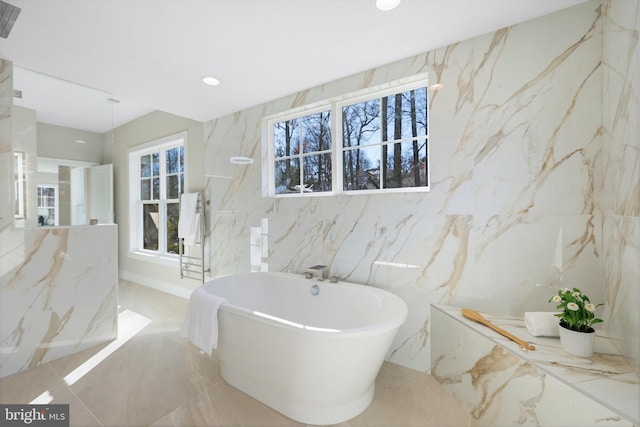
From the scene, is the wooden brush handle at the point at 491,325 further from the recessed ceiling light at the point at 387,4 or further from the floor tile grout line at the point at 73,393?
the floor tile grout line at the point at 73,393

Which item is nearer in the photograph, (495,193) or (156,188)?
(495,193)

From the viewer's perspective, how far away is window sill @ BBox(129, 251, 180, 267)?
398 cm

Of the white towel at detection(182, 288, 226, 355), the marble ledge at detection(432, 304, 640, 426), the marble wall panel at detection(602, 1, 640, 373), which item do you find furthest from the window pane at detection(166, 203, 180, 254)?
the marble wall panel at detection(602, 1, 640, 373)

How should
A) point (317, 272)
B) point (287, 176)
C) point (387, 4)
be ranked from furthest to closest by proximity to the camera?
point (287, 176)
point (317, 272)
point (387, 4)

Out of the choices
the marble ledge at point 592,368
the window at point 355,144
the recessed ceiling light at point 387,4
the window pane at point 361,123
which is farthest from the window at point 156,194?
the marble ledge at point 592,368

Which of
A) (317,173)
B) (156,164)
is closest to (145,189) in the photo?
(156,164)

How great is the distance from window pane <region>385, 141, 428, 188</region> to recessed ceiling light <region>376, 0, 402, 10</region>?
0.98 metres

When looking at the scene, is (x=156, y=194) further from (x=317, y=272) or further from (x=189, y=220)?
(x=317, y=272)

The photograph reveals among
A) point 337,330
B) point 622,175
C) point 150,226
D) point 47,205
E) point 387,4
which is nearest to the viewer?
point 622,175

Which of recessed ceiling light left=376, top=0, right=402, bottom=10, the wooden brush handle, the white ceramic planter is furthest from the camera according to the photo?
recessed ceiling light left=376, top=0, right=402, bottom=10

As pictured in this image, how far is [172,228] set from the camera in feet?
13.7

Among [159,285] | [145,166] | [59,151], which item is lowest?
[159,285]

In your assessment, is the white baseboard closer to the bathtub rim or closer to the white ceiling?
the bathtub rim

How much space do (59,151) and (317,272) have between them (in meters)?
2.50
